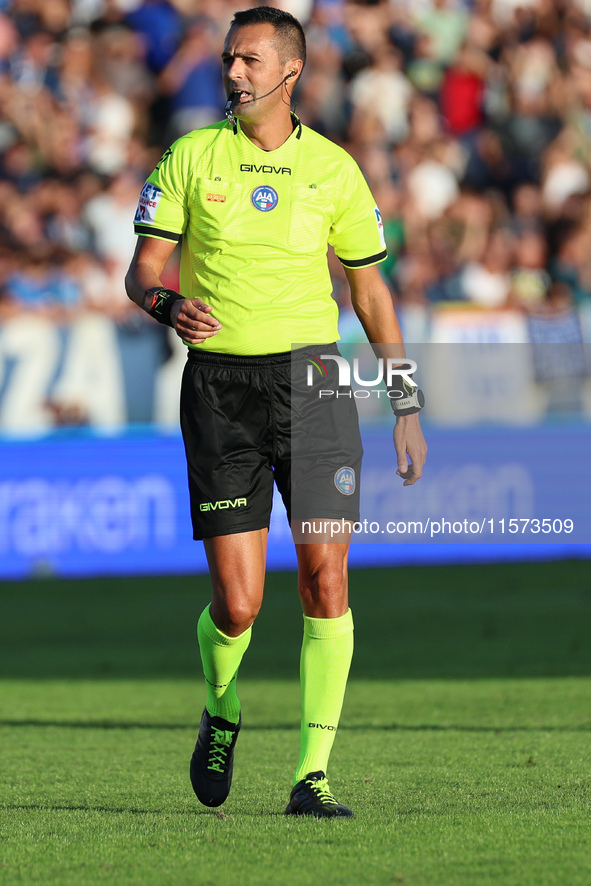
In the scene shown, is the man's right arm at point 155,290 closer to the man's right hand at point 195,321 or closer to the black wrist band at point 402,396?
the man's right hand at point 195,321

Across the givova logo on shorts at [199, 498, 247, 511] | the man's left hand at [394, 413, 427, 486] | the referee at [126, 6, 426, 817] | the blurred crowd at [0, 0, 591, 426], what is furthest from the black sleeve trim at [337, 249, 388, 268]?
the blurred crowd at [0, 0, 591, 426]

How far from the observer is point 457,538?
17.2ft

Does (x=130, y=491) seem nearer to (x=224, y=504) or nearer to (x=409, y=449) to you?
(x=409, y=449)

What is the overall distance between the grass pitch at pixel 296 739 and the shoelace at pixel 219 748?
0.15 m

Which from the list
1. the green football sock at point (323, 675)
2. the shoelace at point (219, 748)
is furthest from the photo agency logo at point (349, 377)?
the shoelace at point (219, 748)

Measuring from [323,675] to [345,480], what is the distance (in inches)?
23.4

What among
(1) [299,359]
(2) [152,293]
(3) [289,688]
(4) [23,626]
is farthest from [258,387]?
(4) [23,626]

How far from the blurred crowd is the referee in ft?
27.8

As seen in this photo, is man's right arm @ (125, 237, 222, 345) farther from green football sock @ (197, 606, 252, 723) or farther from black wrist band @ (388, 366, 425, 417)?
green football sock @ (197, 606, 252, 723)

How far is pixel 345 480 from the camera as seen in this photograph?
421cm

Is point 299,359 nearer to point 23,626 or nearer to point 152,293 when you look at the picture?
point 152,293

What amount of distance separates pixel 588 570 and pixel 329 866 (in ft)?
30.0

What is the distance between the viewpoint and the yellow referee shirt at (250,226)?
164 inches

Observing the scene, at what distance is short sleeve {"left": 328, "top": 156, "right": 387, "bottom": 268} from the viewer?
4297 millimetres
